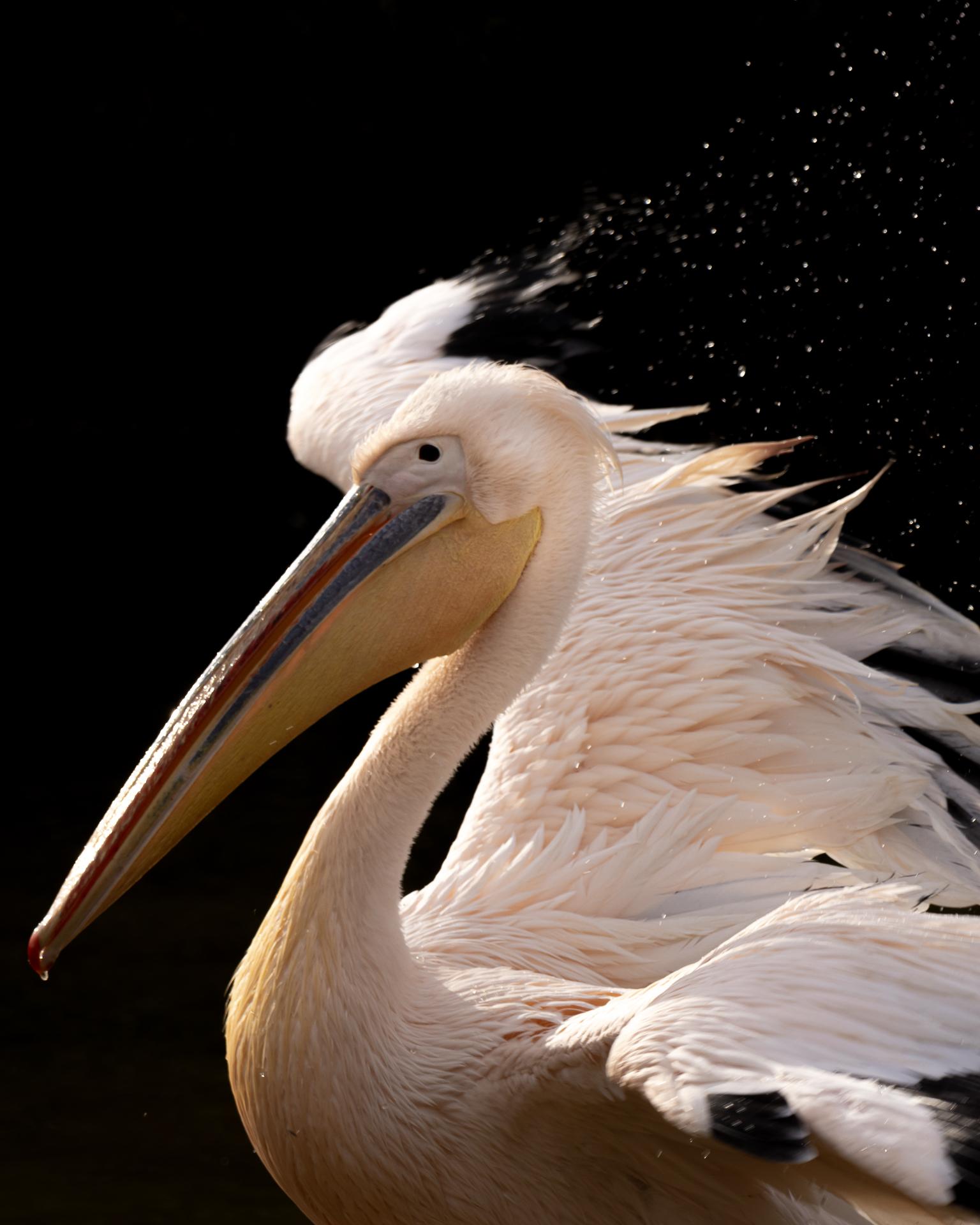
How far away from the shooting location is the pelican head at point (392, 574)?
2166 millimetres

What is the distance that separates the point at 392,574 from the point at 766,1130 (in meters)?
0.97

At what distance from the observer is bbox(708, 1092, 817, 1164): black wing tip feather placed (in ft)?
4.76

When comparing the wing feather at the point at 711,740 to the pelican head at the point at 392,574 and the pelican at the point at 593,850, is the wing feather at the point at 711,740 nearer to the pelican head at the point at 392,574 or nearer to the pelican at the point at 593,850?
the pelican at the point at 593,850

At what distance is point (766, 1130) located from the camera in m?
1.46

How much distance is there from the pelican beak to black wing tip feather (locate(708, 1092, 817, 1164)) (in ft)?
2.80

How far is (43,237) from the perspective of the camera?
23.7 ft

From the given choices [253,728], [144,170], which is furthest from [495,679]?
[144,170]

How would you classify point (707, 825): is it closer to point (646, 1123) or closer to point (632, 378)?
point (646, 1123)

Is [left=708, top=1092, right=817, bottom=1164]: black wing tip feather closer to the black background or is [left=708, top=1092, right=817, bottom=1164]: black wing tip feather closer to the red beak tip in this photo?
the red beak tip

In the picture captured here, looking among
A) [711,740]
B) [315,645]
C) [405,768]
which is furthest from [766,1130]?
[711,740]

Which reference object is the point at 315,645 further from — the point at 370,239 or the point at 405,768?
the point at 370,239

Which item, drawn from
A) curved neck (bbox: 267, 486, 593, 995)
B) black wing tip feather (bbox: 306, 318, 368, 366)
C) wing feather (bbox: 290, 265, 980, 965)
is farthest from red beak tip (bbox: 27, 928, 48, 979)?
black wing tip feather (bbox: 306, 318, 368, 366)

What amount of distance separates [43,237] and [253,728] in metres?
5.57

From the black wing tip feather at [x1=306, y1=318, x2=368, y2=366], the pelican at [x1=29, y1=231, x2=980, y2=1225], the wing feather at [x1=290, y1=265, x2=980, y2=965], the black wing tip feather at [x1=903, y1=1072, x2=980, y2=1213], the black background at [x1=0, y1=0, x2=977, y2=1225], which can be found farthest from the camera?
the black background at [x1=0, y1=0, x2=977, y2=1225]
